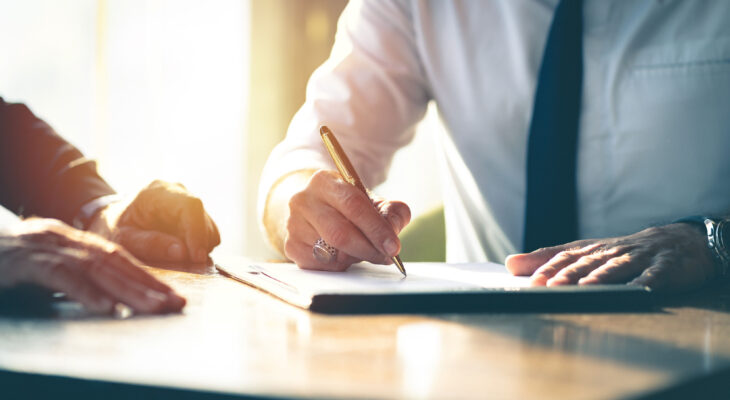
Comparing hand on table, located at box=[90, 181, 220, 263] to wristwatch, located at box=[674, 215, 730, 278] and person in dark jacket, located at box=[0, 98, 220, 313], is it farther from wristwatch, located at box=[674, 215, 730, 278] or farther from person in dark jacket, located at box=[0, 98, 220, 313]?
wristwatch, located at box=[674, 215, 730, 278]

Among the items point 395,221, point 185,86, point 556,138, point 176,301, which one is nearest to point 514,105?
point 556,138

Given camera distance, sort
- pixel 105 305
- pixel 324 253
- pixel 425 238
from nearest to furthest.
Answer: pixel 105 305 → pixel 324 253 → pixel 425 238

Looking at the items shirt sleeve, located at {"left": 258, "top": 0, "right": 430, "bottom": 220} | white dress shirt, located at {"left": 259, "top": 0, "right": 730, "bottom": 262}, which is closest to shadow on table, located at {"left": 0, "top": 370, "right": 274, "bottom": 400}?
white dress shirt, located at {"left": 259, "top": 0, "right": 730, "bottom": 262}

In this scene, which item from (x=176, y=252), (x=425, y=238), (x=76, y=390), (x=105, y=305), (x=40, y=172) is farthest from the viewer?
(x=425, y=238)

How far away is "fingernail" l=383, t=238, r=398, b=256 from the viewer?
80 centimetres

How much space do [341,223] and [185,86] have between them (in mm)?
2734

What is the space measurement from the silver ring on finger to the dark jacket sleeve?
567 mm

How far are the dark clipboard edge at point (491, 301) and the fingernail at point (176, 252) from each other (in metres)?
0.46

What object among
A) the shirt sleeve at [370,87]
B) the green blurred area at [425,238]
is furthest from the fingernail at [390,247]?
the green blurred area at [425,238]

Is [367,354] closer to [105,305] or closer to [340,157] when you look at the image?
[105,305]

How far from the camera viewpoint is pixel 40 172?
51.0 inches

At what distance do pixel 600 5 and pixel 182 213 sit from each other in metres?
0.88

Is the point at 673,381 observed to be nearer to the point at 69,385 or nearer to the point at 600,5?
the point at 69,385

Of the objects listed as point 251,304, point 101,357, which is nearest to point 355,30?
point 251,304
